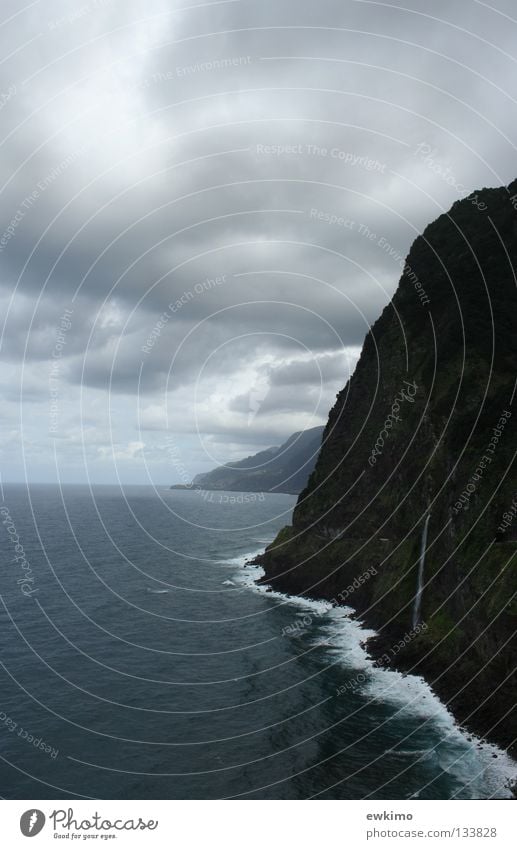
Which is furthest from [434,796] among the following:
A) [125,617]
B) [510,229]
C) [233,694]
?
[510,229]

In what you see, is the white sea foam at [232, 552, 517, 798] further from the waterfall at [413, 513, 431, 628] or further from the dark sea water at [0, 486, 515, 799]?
the waterfall at [413, 513, 431, 628]

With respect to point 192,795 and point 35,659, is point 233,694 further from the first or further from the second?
point 35,659

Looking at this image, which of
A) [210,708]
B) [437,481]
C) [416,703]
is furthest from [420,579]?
[210,708]

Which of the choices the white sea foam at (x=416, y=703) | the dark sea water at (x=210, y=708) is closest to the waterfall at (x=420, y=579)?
the white sea foam at (x=416, y=703)

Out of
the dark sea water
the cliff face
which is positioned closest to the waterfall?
the cliff face

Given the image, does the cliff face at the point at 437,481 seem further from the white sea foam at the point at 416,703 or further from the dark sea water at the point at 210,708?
the dark sea water at the point at 210,708

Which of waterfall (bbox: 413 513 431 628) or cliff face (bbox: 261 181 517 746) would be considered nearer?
cliff face (bbox: 261 181 517 746)

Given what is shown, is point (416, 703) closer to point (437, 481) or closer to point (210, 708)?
point (210, 708)
